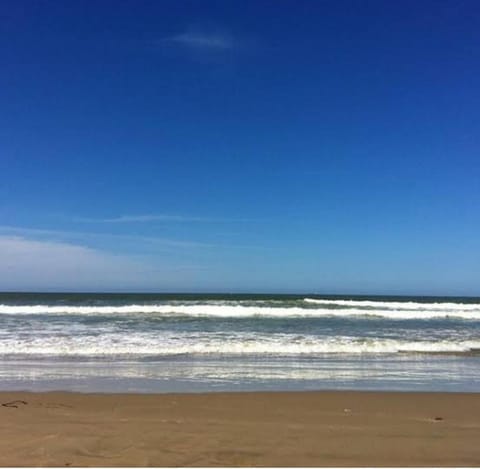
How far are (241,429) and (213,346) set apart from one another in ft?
25.0

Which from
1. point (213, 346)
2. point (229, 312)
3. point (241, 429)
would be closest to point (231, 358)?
point (213, 346)

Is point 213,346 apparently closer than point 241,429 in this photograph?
No

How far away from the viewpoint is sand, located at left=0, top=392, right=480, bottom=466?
476 cm

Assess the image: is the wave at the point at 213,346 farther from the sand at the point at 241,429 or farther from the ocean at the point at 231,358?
the sand at the point at 241,429

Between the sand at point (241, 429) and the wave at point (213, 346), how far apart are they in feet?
16.1

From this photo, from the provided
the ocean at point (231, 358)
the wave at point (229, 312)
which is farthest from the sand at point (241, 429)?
the wave at point (229, 312)

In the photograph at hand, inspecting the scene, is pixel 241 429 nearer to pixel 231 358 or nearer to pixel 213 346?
pixel 231 358

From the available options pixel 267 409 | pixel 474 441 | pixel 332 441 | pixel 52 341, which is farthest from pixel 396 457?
pixel 52 341

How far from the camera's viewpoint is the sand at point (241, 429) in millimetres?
4758

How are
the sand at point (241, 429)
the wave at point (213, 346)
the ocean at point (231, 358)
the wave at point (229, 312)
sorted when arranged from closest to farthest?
the sand at point (241, 429), the ocean at point (231, 358), the wave at point (213, 346), the wave at point (229, 312)

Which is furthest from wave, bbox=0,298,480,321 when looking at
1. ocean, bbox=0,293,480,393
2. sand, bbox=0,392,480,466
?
sand, bbox=0,392,480,466

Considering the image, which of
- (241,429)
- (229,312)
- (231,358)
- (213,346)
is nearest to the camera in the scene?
(241,429)

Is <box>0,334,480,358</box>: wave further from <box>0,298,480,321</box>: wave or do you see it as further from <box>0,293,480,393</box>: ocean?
<box>0,298,480,321</box>: wave

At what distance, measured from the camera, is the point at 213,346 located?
13.4 m
